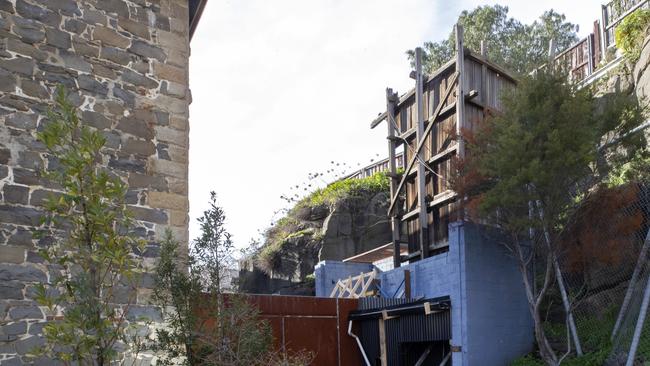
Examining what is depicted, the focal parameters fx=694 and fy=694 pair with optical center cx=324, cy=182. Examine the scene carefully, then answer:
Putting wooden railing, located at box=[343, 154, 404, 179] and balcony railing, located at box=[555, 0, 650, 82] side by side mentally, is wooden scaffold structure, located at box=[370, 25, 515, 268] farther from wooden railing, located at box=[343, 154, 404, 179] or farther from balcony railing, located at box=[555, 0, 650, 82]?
wooden railing, located at box=[343, 154, 404, 179]

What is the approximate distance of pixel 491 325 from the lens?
1131 cm

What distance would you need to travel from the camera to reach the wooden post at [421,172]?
44.4 ft

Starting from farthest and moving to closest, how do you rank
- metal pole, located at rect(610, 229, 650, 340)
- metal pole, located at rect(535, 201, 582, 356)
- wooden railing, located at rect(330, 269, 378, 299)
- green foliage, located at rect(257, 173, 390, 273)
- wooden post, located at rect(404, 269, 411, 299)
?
green foliage, located at rect(257, 173, 390, 273)
wooden railing, located at rect(330, 269, 378, 299)
wooden post, located at rect(404, 269, 411, 299)
metal pole, located at rect(535, 201, 582, 356)
metal pole, located at rect(610, 229, 650, 340)

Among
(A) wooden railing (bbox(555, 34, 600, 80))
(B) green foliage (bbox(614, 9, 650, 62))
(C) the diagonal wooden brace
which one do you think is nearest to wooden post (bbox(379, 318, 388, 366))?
(C) the diagonal wooden brace

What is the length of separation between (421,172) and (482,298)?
329 cm

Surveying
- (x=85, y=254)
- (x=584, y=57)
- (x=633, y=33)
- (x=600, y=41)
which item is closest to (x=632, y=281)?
(x=633, y=33)

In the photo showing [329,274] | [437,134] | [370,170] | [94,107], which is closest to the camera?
[94,107]

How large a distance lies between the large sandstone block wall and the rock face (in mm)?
12806

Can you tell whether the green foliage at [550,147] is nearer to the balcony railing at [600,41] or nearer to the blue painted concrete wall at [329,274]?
the balcony railing at [600,41]

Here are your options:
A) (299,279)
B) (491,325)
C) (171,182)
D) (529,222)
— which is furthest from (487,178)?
(299,279)

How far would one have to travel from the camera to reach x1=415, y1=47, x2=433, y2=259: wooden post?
44.4ft

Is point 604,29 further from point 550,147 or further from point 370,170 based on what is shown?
point 370,170

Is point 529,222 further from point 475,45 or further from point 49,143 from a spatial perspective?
point 475,45

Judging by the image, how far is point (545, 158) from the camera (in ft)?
33.1
